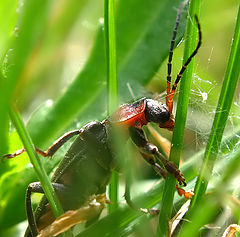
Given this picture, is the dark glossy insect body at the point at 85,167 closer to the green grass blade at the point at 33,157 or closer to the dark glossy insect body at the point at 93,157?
the dark glossy insect body at the point at 93,157

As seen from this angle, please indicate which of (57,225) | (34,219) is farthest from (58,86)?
(57,225)

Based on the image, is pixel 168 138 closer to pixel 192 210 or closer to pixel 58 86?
pixel 192 210

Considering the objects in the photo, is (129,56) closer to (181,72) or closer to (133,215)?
(181,72)

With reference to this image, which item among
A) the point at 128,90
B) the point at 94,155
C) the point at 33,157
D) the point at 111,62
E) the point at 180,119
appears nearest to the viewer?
the point at 33,157

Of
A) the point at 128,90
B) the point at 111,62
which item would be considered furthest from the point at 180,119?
the point at 128,90

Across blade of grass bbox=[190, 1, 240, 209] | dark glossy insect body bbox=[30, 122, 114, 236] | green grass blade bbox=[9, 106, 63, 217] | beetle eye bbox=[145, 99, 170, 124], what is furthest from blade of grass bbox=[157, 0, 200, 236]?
dark glossy insect body bbox=[30, 122, 114, 236]

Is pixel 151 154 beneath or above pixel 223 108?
beneath
